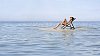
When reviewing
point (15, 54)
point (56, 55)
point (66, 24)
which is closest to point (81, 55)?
point (56, 55)

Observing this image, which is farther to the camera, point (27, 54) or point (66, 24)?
point (66, 24)

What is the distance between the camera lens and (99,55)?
1859 cm

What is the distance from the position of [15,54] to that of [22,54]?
1.71 ft

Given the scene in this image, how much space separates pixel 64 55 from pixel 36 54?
211cm

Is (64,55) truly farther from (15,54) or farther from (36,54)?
(15,54)

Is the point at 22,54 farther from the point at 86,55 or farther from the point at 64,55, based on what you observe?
the point at 86,55

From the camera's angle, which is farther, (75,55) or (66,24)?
(66,24)

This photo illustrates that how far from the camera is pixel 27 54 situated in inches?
746

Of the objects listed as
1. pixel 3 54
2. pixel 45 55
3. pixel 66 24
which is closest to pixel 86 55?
pixel 45 55

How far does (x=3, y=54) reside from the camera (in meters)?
18.9

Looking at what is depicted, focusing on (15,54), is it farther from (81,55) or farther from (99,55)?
(99,55)

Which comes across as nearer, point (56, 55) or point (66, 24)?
point (56, 55)

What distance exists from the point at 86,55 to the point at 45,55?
2.95m

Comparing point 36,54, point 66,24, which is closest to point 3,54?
point 36,54
